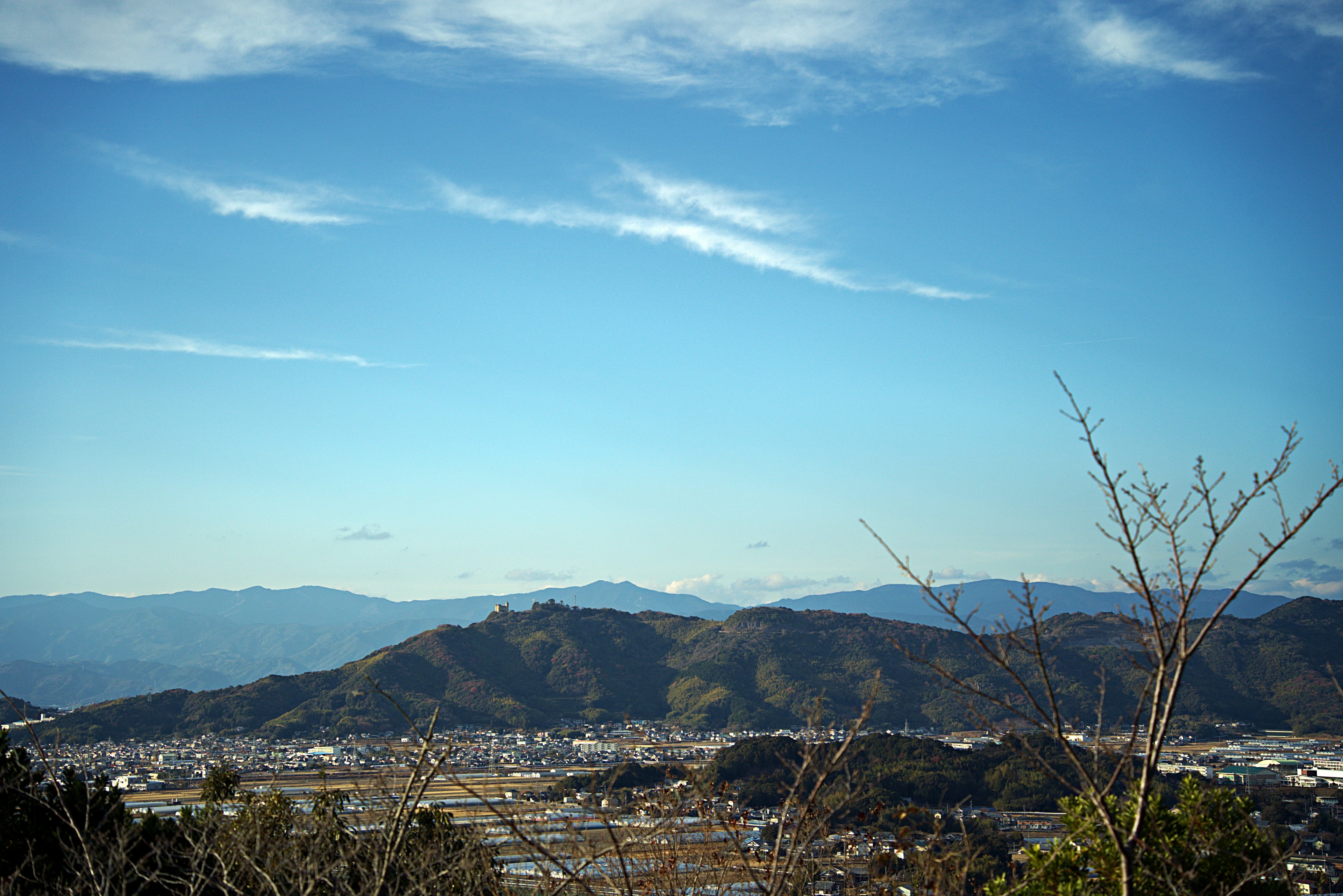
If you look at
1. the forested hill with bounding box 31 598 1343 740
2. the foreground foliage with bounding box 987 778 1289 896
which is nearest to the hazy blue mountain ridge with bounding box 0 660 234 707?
the forested hill with bounding box 31 598 1343 740

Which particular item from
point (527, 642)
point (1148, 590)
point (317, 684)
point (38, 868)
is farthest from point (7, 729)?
point (527, 642)

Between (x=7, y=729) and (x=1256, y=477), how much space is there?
1135 cm

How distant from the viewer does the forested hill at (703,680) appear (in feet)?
214

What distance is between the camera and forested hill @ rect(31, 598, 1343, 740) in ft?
214

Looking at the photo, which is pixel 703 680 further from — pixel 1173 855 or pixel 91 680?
pixel 91 680

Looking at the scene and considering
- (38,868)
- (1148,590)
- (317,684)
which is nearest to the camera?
(1148,590)

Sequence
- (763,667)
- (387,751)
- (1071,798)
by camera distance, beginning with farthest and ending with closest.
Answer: (763,667) < (387,751) < (1071,798)

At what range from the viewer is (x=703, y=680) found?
267 ft

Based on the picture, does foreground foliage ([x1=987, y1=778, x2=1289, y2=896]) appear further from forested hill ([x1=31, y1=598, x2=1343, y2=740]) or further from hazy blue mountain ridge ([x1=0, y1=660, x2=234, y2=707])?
hazy blue mountain ridge ([x1=0, y1=660, x2=234, y2=707])

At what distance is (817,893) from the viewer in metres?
11.2

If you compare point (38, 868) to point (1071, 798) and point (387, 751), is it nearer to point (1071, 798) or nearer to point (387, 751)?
point (387, 751)

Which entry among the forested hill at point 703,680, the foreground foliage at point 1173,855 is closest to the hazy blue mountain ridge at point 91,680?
the forested hill at point 703,680

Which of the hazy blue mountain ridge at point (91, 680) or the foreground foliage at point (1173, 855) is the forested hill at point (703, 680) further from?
the foreground foliage at point (1173, 855)

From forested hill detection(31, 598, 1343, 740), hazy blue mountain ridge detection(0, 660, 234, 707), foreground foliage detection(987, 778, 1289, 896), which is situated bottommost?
hazy blue mountain ridge detection(0, 660, 234, 707)
